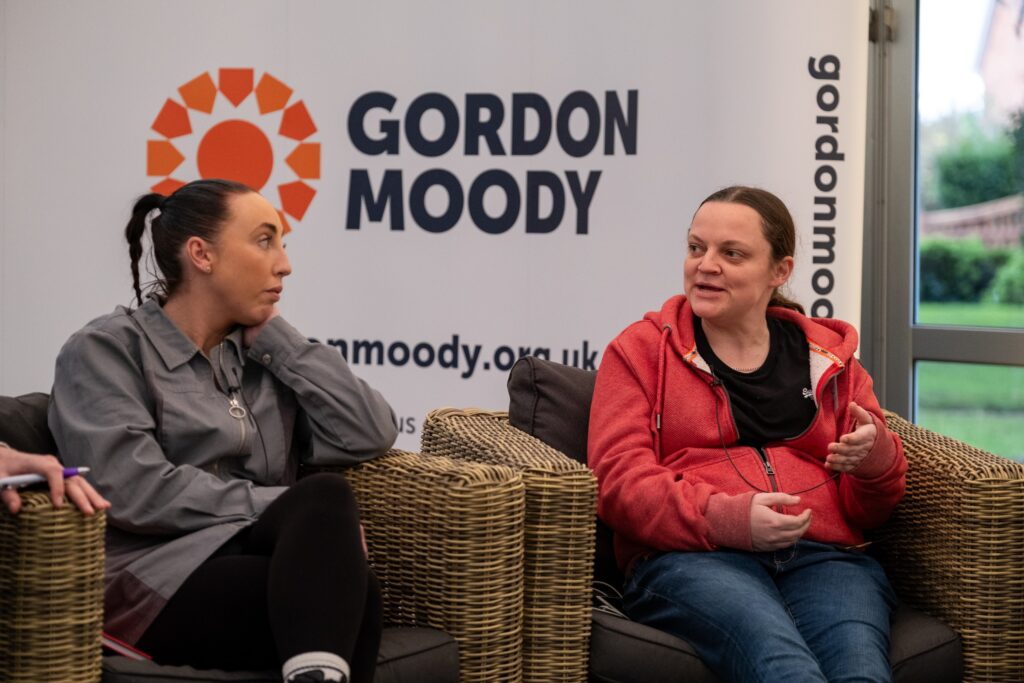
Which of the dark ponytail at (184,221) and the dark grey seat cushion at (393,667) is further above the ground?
the dark ponytail at (184,221)

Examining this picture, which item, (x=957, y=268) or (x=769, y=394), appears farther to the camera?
(x=957, y=268)

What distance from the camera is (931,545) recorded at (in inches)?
92.4

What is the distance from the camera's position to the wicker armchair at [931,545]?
2.15 meters

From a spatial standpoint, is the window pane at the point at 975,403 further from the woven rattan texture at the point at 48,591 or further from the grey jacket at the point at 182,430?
the woven rattan texture at the point at 48,591

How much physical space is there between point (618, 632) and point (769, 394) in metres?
0.54

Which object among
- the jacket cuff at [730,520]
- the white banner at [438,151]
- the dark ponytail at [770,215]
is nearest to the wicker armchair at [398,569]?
the jacket cuff at [730,520]

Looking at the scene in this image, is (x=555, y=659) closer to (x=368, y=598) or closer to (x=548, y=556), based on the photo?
(x=548, y=556)

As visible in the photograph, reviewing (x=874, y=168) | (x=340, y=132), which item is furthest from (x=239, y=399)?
(x=874, y=168)

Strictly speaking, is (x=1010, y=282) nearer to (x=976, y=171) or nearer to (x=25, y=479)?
(x=976, y=171)

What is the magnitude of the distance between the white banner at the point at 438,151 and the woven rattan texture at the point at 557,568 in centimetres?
140

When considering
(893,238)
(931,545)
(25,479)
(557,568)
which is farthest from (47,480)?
(893,238)

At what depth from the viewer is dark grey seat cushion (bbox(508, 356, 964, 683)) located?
6.89 ft

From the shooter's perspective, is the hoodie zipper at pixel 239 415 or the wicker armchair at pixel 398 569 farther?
the hoodie zipper at pixel 239 415

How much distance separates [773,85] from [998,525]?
58.2 inches
